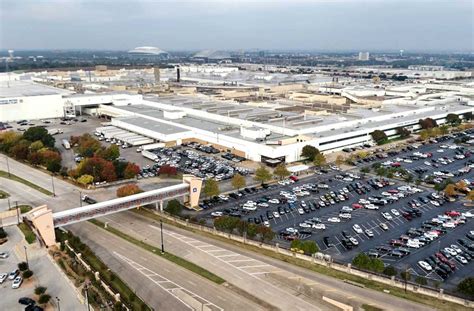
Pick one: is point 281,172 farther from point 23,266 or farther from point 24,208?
point 23,266

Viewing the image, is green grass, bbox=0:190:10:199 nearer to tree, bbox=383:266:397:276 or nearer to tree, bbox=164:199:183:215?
tree, bbox=164:199:183:215

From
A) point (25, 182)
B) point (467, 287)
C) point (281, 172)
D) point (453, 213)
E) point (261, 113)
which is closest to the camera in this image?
point (467, 287)

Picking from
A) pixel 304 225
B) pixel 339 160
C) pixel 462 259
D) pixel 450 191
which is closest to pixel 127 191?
pixel 304 225

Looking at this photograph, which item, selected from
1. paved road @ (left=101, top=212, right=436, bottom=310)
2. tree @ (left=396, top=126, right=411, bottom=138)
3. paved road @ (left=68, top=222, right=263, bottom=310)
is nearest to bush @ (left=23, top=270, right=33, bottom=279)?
paved road @ (left=68, top=222, right=263, bottom=310)

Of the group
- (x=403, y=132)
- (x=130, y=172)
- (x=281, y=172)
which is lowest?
(x=281, y=172)

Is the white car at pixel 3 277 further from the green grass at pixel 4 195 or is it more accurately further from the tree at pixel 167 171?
the tree at pixel 167 171

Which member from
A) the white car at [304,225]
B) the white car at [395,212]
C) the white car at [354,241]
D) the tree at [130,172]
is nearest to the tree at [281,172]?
the white car at [304,225]

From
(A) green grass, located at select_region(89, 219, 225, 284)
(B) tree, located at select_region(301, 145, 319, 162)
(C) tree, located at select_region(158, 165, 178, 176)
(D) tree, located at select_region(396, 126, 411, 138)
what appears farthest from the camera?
(D) tree, located at select_region(396, 126, 411, 138)

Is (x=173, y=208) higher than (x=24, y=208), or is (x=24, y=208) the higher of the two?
(x=173, y=208)
